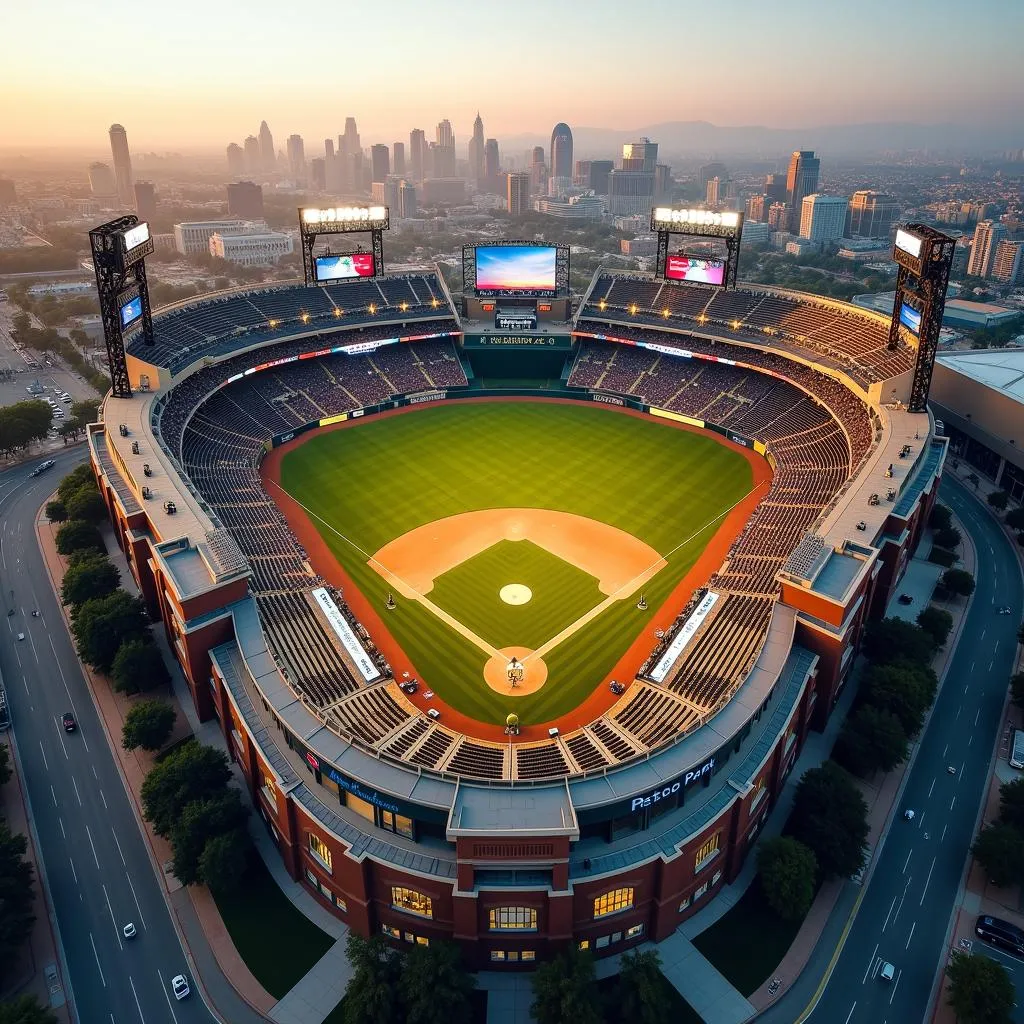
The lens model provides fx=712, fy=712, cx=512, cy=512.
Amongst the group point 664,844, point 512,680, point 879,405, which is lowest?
point 512,680

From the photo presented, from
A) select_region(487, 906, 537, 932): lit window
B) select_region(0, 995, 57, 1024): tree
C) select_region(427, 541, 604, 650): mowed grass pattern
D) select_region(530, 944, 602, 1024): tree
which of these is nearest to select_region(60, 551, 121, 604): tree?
select_region(427, 541, 604, 650): mowed grass pattern

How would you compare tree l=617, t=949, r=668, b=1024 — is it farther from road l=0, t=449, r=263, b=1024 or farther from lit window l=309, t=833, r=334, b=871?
road l=0, t=449, r=263, b=1024

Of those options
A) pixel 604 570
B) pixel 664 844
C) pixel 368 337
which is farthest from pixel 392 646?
pixel 368 337

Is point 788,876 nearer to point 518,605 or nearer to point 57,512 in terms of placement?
point 518,605

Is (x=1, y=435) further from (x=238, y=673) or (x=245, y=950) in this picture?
(x=245, y=950)

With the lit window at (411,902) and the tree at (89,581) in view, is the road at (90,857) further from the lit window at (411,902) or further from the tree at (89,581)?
the lit window at (411,902)

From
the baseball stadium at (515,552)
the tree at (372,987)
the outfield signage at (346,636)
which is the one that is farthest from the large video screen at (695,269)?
the tree at (372,987)
